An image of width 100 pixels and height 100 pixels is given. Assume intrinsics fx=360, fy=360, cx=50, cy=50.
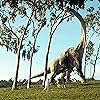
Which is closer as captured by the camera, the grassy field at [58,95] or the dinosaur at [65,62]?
the grassy field at [58,95]

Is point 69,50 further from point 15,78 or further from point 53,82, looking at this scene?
point 15,78

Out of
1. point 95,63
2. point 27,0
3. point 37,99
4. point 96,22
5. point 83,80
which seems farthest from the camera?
point 95,63

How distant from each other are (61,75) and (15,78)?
27.4 feet

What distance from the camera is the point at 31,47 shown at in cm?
5544

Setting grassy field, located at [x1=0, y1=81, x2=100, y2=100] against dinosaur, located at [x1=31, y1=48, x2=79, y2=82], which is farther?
dinosaur, located at [x1=31, y1=48, x2=79, y2=82]

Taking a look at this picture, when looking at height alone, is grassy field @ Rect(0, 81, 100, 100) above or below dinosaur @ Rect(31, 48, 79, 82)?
below

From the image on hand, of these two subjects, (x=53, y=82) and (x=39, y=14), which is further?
(x=39, y=14)

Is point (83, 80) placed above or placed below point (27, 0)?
below

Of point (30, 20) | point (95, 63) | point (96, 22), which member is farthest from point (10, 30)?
point (95, 63)

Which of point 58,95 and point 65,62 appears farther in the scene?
point 65,62

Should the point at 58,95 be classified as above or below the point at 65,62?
below

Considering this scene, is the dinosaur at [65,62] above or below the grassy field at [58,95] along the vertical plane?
above

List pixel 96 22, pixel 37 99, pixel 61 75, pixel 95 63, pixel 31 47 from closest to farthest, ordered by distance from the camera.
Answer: pixel 37 99 → pixel 61 75 → pixel 31 47 → pixel 96 22 → pixel 95 63

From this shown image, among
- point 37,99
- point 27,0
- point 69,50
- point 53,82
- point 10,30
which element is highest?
point 27,0
